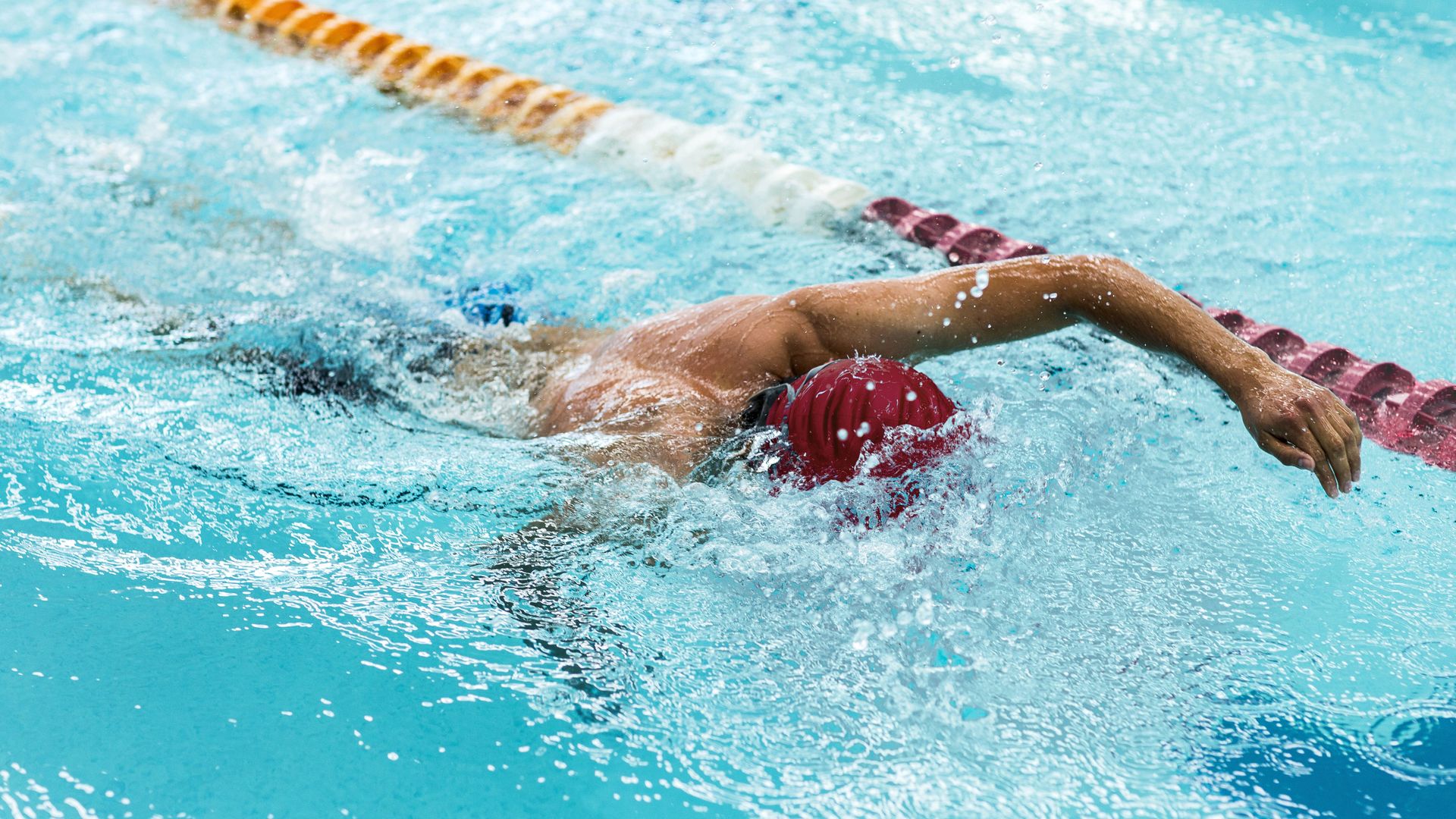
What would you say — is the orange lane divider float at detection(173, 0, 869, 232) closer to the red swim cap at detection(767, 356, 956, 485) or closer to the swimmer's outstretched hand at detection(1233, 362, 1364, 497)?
the red swim cap at detection(767, 356, 956, 485)

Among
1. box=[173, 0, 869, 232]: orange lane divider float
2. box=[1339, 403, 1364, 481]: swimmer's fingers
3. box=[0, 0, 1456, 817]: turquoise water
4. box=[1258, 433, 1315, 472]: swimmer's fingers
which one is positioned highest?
box=[173, 0, 869, 232]: orange lane divider float

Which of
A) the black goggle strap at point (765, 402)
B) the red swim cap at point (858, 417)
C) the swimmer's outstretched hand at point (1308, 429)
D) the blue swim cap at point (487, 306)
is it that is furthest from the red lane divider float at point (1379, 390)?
the blue swim cap at point (487, 306)

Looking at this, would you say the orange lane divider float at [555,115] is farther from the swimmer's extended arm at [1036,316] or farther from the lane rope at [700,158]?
the swimmer's extended arm at [1036,316]

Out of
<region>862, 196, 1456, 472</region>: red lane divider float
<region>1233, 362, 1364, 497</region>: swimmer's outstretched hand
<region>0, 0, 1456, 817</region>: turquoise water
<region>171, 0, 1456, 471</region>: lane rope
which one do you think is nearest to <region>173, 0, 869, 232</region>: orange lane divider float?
<region>171, 0, 1456, 471</region>: lane rope

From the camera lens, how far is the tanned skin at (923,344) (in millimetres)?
1746

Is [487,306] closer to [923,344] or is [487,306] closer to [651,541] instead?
[651,541]

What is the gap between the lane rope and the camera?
2629mm

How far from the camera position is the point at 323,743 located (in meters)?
1.92

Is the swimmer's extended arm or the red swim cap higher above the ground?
the swimmer's extended arm

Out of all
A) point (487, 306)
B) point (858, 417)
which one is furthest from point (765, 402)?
point (487, 306)

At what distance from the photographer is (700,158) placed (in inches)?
161

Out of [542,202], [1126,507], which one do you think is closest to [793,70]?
[542,202]

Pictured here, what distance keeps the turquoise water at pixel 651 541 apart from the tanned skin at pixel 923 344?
0.15 metres

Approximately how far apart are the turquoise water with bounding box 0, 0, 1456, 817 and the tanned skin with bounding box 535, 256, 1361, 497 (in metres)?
0.15
